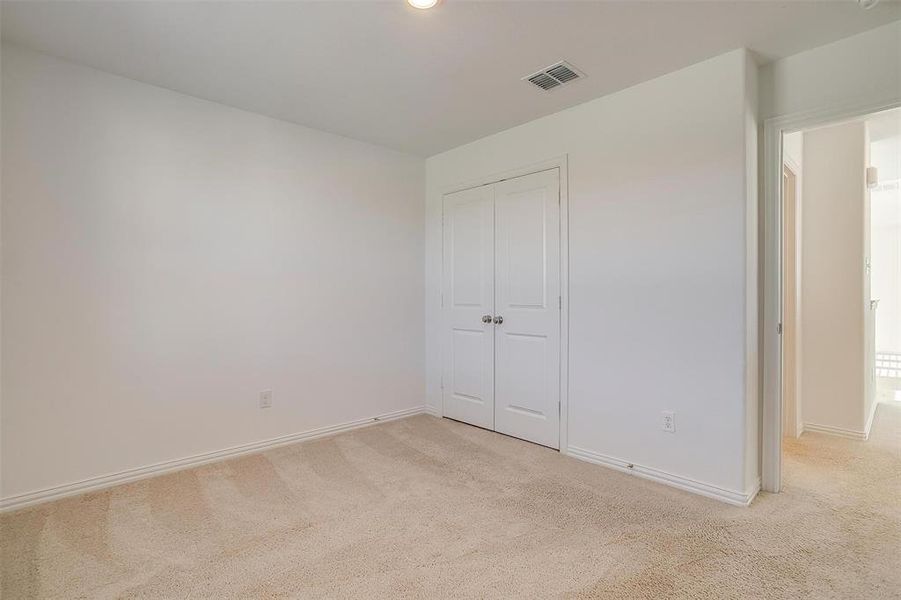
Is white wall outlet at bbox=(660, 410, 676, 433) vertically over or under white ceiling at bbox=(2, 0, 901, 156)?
under

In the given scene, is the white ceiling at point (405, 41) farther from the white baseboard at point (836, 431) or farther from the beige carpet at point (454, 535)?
the white baseboard at point (836, 431)

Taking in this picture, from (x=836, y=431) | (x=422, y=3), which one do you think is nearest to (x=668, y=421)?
(x=836, y=431)

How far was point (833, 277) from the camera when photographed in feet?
10.8

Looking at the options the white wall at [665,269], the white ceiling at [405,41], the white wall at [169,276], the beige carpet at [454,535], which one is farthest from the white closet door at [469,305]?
the white ceiling at [405,41]

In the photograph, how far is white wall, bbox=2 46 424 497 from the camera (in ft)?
7.32

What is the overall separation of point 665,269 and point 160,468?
324 cm

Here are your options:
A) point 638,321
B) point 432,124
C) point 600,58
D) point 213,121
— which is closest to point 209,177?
point 213,121

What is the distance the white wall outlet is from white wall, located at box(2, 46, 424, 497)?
7.22 ft

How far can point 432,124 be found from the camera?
3.20 m

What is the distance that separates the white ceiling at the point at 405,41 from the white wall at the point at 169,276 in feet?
1.08

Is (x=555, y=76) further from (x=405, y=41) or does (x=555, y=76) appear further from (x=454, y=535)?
(x=454, y=535)

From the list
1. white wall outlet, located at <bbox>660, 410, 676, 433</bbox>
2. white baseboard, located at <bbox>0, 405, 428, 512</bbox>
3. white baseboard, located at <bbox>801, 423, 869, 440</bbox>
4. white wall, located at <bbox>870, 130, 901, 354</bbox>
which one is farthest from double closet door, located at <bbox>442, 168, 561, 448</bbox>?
white wall, located at <bbox>870, 130, 901, 354</bbox>

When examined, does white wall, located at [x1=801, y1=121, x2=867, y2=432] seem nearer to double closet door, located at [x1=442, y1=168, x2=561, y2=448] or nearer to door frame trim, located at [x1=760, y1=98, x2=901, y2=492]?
door frame trim, located at [x1=760, y1=98, x2=901, y2=492]

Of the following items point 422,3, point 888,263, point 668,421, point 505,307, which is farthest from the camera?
point 888,263
